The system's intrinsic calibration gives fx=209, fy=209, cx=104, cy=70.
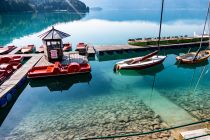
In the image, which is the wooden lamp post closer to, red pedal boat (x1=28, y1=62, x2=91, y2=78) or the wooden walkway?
red pedal boat (x1=28, y1=62, x2=91, y2=78)

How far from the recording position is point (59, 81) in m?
29.3

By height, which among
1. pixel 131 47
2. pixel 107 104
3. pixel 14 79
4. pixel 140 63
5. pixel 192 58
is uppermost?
pixel 131 47

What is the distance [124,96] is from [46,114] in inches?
352

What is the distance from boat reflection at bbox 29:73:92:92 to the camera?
2808cm

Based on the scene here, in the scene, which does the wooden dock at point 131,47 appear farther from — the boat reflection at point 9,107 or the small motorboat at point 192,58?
the boat reflection at point 9,107

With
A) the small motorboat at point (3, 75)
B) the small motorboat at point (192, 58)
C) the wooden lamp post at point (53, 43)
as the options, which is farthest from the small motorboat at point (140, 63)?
the small motorboat at point (3, 75)

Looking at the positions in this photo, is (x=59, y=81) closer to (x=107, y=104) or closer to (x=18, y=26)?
(x=107, y=104)

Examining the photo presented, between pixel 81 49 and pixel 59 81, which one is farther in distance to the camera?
pixel 81 49

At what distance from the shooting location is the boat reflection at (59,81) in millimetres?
28078

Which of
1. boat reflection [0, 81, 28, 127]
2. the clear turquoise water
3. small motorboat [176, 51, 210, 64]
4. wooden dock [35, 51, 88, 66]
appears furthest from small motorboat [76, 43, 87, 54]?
small motorboat [176, 51, 210, 64]

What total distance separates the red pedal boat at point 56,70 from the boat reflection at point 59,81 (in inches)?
37.1

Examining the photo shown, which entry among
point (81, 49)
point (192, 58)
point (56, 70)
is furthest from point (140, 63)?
point (56, 70)

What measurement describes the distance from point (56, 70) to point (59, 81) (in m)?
1.75

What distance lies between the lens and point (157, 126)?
1814 cm
